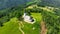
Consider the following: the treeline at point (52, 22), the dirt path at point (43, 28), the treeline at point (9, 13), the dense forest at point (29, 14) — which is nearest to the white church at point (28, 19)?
the dense forest at point (29, 14)

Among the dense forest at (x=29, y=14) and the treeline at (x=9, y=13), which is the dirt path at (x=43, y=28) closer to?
the dense forest at (x=29, y=14)

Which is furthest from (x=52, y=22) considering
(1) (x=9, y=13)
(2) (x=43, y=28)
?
(1) (x=9, y=13)

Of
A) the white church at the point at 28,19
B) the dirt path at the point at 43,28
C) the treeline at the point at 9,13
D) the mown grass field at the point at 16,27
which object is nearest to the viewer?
the mown grass field at the point at 16,27

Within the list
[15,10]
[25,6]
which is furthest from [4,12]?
[25,6]

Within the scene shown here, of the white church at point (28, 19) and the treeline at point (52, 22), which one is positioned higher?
the white church at point (28, 19)

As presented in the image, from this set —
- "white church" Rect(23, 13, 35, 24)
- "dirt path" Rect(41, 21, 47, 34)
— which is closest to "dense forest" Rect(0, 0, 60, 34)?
"dirt path" Rect(41, 21, 47, 34)

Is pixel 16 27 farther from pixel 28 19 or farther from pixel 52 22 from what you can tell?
pixel 52 22

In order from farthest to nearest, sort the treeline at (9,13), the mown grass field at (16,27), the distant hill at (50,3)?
the distant hill at (50,3)
the treeline at (9,13)
the mown grass field at (16,27)

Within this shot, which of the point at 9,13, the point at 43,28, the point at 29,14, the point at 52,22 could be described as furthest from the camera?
the point at 9,13

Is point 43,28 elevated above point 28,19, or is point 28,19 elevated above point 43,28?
point 28,19
